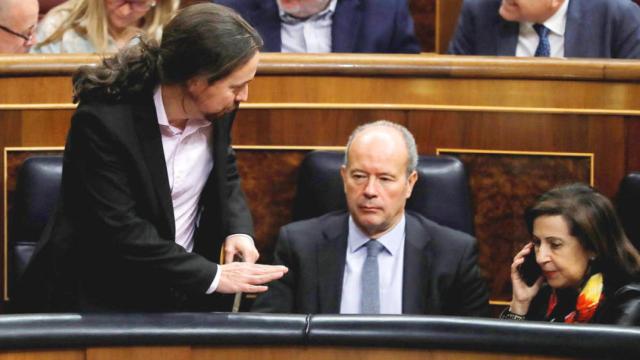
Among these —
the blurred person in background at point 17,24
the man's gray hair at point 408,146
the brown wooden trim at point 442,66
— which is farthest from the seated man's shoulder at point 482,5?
the blurred person in background at point 17,24

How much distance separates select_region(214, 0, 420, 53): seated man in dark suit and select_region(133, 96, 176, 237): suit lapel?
0.69 meters

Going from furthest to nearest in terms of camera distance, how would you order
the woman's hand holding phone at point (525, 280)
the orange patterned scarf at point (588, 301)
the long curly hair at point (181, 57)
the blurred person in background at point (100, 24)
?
the blurred person in background at point (100, 24), the woman's hand holding phone at point (525, 280), the orange patterned scarf at point (588, 301), the long curly hair at point (181, 57)

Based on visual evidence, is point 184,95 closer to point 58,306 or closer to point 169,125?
point 169,125

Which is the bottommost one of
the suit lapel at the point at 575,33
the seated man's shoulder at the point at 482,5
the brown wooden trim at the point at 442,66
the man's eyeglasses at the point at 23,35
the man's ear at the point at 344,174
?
the man's ear at the point at 344,174

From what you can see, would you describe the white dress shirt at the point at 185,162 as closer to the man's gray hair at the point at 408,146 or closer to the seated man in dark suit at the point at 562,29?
the man's gray hair at the point at 408,146

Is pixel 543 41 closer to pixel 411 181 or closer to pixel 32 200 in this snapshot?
pixel 411 181

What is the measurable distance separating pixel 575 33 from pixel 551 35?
37 millimetres

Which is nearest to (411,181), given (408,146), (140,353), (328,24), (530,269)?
(408,146)

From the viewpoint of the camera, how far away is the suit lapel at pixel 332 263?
132 cm

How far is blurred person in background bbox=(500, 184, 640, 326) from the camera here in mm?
1212

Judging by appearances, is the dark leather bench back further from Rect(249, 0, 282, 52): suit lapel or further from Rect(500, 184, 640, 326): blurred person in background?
Rect(500, 184, 640, 326): blurred person in background

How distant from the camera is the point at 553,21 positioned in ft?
5.54

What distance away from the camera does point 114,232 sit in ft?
3.32

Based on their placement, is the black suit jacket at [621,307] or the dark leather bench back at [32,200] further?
the dark leather bench back at [32,200]
